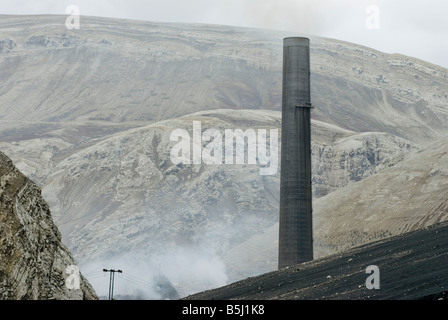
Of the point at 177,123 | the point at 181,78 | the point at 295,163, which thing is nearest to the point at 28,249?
the point at 295,163

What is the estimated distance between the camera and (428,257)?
28266mm

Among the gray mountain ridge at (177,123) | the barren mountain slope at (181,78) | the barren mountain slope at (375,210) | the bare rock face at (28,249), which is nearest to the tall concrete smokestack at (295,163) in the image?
the bare rock face at (28,249)

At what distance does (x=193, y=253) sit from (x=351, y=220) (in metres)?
20.1

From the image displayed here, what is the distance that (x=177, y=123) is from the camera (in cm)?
12181

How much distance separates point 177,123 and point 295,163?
76.2 m

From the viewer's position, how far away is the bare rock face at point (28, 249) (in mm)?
19922

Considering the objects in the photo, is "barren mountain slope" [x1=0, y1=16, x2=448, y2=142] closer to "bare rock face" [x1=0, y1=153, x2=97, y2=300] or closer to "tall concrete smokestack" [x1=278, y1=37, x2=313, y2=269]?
"tall concrete smokestack" [x1=278, y1=37, x2=313, y2=269]

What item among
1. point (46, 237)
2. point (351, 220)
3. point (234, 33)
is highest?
point (234, 33)

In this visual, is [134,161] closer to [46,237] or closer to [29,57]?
[29,57]

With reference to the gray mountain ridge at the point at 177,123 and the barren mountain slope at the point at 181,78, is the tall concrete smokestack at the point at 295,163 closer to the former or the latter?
the gray mountain ridge at the point at 177,123

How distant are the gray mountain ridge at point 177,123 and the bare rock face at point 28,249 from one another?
52.8 m

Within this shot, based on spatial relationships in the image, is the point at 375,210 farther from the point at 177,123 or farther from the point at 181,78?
the point at 181,78
